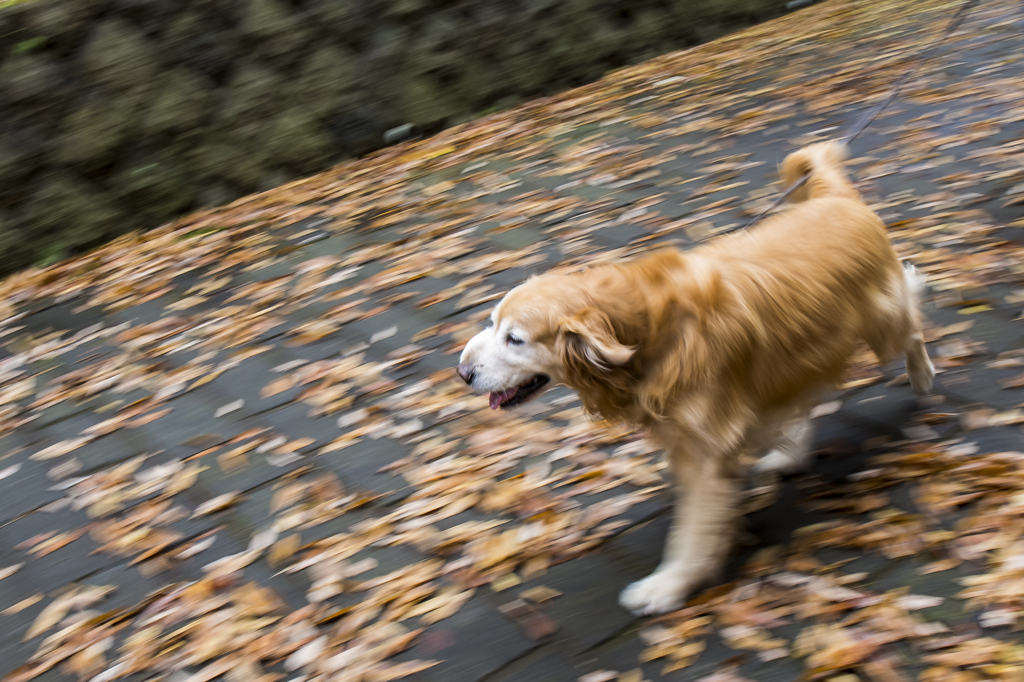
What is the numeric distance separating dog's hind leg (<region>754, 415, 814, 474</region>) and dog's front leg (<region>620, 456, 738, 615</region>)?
0.57 meters

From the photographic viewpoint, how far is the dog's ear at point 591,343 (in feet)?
8.70

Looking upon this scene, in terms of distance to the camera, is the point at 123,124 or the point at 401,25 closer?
the point at 123,124

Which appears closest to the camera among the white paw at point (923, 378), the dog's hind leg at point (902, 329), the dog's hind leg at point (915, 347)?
the dog's hind leg at point (902, 329)

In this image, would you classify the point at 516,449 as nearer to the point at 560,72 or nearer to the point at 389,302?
the point at 389,302

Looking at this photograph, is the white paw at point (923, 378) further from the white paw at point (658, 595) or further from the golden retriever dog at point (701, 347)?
the white paw at point (658, 595)

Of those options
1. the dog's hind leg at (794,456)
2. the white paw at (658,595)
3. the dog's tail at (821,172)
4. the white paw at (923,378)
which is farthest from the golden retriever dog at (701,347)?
the white paw at (923,378)

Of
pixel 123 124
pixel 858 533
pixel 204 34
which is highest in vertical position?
pixel 204 34

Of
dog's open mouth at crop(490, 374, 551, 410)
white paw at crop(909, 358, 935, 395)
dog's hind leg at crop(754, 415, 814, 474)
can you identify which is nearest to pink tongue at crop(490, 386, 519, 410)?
dog's open mouth at crop(490, 374, 551, 410)

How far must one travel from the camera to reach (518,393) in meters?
3.02

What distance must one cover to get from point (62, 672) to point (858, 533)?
2.83 meters

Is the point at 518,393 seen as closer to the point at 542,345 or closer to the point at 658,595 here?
the point at 542,345

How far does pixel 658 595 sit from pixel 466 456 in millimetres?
1292

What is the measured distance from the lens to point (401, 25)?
8352 mm

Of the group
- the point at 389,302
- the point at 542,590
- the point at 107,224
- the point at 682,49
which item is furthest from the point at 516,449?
the point at 682,49
